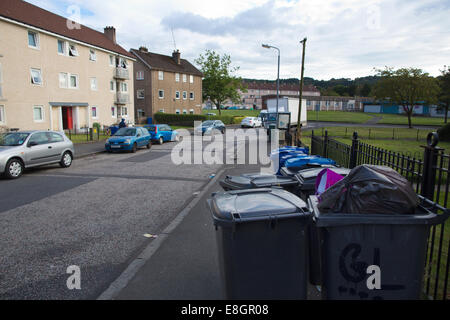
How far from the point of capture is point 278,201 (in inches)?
126

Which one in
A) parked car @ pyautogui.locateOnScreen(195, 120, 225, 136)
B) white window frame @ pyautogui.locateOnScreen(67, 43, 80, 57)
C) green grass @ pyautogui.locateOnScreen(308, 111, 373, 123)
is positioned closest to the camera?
white window frame @ pyautogui.locateOnScreen(67, 43, 80, 57)

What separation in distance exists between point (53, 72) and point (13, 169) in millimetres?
19369

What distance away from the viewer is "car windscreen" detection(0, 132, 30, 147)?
11062 mm

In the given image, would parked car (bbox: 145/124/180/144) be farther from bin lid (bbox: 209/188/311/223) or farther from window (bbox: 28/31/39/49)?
bin lid (bbox: 209/188/311/223)

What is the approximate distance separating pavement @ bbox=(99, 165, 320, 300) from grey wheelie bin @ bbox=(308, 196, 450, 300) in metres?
0.72

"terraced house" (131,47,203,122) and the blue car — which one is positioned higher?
"terraced house" (131,47,203,122)

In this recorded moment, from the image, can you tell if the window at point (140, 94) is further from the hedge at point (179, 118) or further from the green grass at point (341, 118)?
the green grass at point (341, 118)

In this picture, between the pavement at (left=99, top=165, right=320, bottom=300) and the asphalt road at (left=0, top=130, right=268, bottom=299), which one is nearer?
the pavement at (left=99, top=165, right=320, bottom=300)

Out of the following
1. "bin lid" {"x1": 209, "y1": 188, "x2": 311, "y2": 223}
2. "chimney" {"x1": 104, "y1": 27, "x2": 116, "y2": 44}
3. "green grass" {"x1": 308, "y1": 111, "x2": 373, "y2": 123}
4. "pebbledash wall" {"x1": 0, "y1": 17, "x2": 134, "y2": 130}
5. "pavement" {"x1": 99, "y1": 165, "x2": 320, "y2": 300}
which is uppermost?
"chimney" {"x1": 104, "y1": 27, "x2": 116, "y2": 44}

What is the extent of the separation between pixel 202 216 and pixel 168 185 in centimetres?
349

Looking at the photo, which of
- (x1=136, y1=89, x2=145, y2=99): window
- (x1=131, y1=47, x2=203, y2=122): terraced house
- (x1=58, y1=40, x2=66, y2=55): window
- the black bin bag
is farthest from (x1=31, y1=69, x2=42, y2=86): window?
the black bin bag

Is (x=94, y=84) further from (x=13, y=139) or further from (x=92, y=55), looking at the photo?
(x=13, y=139)
